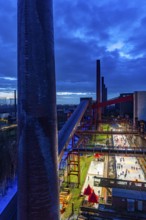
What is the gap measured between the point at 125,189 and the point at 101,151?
9.64ft

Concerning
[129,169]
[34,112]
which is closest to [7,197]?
[34,112]

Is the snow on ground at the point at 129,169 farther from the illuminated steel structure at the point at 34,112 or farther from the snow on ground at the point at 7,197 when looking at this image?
the illuminated steel structure at the point at 34,112

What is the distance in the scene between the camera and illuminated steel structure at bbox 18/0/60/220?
230 centimetres

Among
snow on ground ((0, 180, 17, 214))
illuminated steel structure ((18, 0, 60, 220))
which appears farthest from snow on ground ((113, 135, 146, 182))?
illuminated steel structure ((18, 0, 60, 220))

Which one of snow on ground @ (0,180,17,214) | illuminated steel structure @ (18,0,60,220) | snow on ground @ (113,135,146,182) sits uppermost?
illuminated steel structure @ (18,0,60,220)

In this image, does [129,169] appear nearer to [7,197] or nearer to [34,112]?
[7,197]

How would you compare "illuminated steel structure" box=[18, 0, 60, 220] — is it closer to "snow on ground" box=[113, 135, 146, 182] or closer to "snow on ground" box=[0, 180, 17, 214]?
"snow on ground" box=[0, 180, 17, 214]

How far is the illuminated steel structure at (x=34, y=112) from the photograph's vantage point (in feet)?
7.54

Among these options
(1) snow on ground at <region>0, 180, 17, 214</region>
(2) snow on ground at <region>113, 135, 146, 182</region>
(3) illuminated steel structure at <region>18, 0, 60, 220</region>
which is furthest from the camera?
(2) snow on ground at <region>113, 135, 146, 182</region>

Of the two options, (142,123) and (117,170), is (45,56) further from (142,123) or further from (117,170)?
(117,170)

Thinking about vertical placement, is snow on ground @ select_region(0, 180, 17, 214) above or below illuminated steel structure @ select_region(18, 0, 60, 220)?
below

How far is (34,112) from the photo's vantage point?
2.31 m

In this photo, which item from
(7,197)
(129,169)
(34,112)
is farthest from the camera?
(129,169)

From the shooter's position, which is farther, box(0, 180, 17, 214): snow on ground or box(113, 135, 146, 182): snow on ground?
box(113, 135, 146, 182): snow on ground
